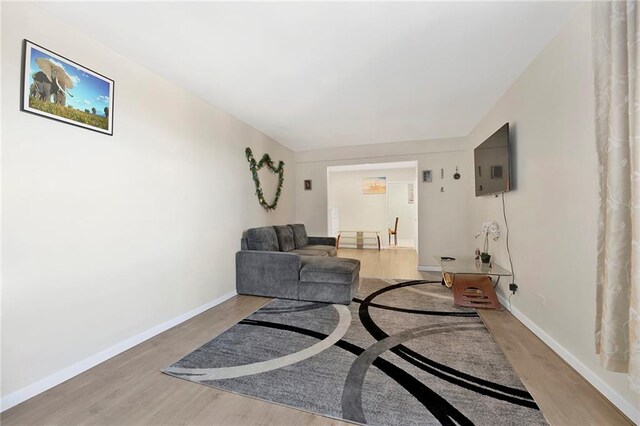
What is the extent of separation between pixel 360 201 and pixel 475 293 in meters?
5.37

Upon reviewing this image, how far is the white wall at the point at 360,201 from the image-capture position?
7875 mm

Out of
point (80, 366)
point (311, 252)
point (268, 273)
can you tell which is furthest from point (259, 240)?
point (80, 366)

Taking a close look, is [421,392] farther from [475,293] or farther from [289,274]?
[289,274]

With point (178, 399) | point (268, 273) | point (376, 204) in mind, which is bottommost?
point (178, 399)

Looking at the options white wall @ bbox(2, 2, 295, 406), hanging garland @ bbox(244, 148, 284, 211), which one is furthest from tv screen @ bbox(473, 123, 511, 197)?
white wall @ bbox(2, 2, 295, 406)

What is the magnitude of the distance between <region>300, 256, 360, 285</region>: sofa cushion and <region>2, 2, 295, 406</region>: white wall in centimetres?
114

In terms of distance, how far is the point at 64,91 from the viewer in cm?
173

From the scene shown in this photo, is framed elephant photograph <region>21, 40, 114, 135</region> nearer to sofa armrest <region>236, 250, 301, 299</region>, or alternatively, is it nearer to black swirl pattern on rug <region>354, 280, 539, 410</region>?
sofa armrest <region>236, 250, 301, 299</region>

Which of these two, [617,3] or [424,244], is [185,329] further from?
[424,244]

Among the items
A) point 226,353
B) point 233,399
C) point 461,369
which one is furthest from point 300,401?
point 461,369

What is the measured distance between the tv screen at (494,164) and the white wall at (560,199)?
0.09 meters

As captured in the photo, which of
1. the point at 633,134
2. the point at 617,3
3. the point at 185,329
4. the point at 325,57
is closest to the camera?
the point at 633,134

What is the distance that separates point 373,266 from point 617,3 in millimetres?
4474

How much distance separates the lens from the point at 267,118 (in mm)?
3592
